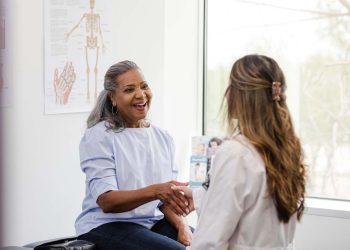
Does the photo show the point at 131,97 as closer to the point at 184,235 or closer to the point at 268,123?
the point at 184,235

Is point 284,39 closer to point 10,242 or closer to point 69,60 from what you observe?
point 69,60

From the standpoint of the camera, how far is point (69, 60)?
326cm

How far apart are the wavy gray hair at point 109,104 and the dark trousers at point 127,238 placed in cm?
43

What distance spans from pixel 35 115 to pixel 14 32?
0.44 meters

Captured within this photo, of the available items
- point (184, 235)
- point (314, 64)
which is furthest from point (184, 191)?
point (314, 64)

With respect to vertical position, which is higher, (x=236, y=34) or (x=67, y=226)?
(x=236, y=34)

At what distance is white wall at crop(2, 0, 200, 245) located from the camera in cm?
297

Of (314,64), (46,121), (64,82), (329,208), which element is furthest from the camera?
(314,64)

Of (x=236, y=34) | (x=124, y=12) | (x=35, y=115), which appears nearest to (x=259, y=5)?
(x=236, y=34)

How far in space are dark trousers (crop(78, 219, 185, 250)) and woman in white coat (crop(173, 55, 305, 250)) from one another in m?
0.55

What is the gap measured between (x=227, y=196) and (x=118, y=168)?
2.76ft

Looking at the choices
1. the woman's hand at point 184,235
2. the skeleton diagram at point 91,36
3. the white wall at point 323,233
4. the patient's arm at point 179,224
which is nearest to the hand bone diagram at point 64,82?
the skeleton diagram at point 91,36

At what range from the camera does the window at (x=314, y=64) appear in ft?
13.1

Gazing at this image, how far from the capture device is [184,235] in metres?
2.53
